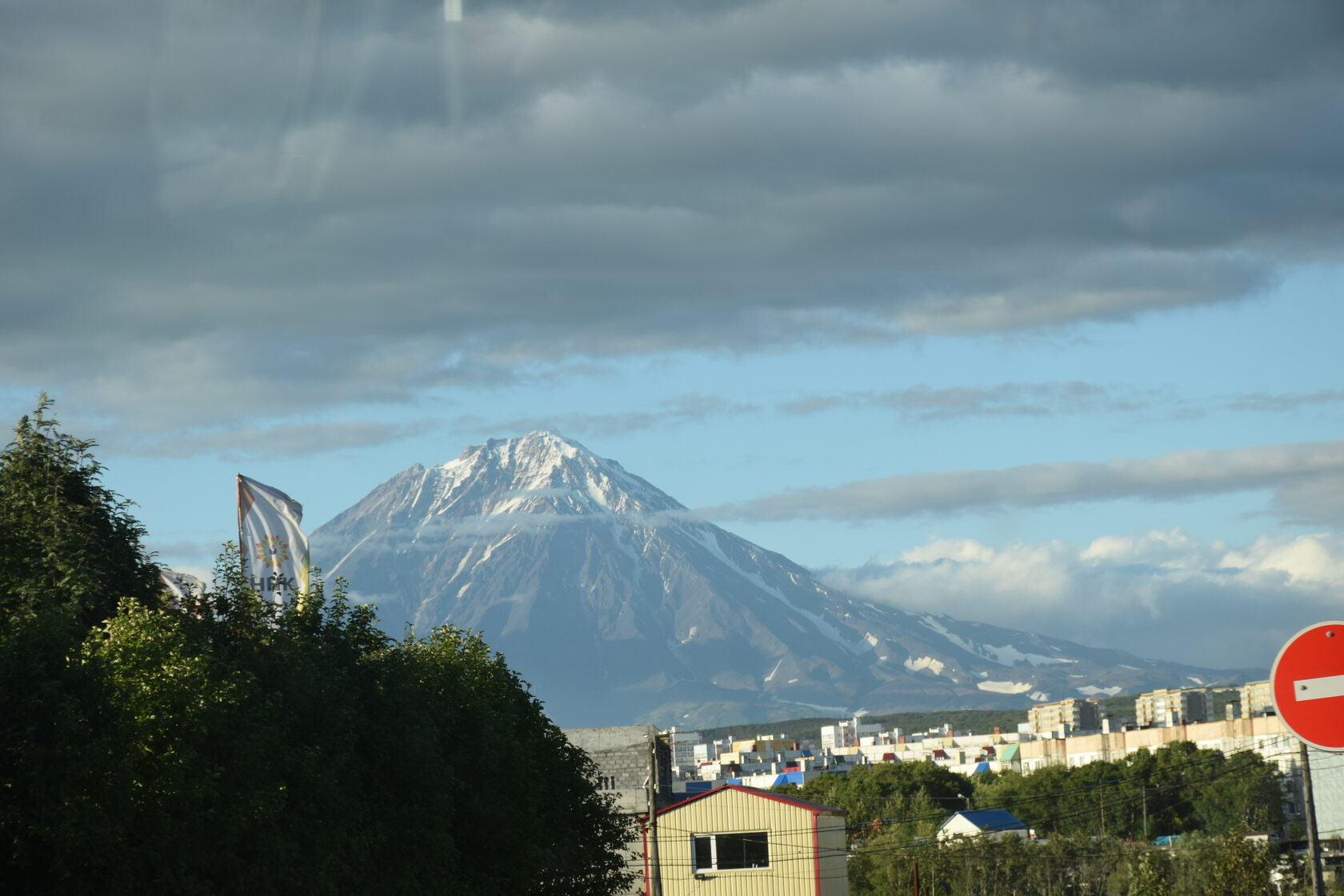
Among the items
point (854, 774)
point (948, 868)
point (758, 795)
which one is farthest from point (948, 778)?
point (758, 795)

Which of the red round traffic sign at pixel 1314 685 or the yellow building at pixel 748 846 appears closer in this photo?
the red round traffic sign at pixel 1314 685

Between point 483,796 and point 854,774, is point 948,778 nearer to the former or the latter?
point 854,774

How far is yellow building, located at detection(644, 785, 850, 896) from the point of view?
6950 centimetres

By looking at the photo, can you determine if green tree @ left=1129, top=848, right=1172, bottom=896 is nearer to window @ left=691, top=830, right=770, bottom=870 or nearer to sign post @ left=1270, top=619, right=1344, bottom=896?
window @ left=691, top=830, right=770, bottom=870

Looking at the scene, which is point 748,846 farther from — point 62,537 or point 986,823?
point 986,823

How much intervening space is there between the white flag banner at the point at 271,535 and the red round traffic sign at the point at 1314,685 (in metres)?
31.1

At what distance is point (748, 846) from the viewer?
70750 mm

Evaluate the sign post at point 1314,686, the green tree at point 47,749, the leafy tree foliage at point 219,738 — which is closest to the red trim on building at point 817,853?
the leafy tree foliage at point 219,738

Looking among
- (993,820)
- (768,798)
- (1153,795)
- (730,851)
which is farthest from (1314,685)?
(1153,795)

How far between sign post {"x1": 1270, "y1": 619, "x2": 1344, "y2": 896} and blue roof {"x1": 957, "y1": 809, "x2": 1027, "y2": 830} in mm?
132816

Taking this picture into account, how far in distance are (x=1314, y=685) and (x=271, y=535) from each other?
109 feet

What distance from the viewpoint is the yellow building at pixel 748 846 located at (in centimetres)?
6950

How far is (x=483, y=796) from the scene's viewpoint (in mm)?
40562

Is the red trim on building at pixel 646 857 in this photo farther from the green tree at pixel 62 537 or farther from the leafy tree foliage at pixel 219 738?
the green tree at pixel 62 537
